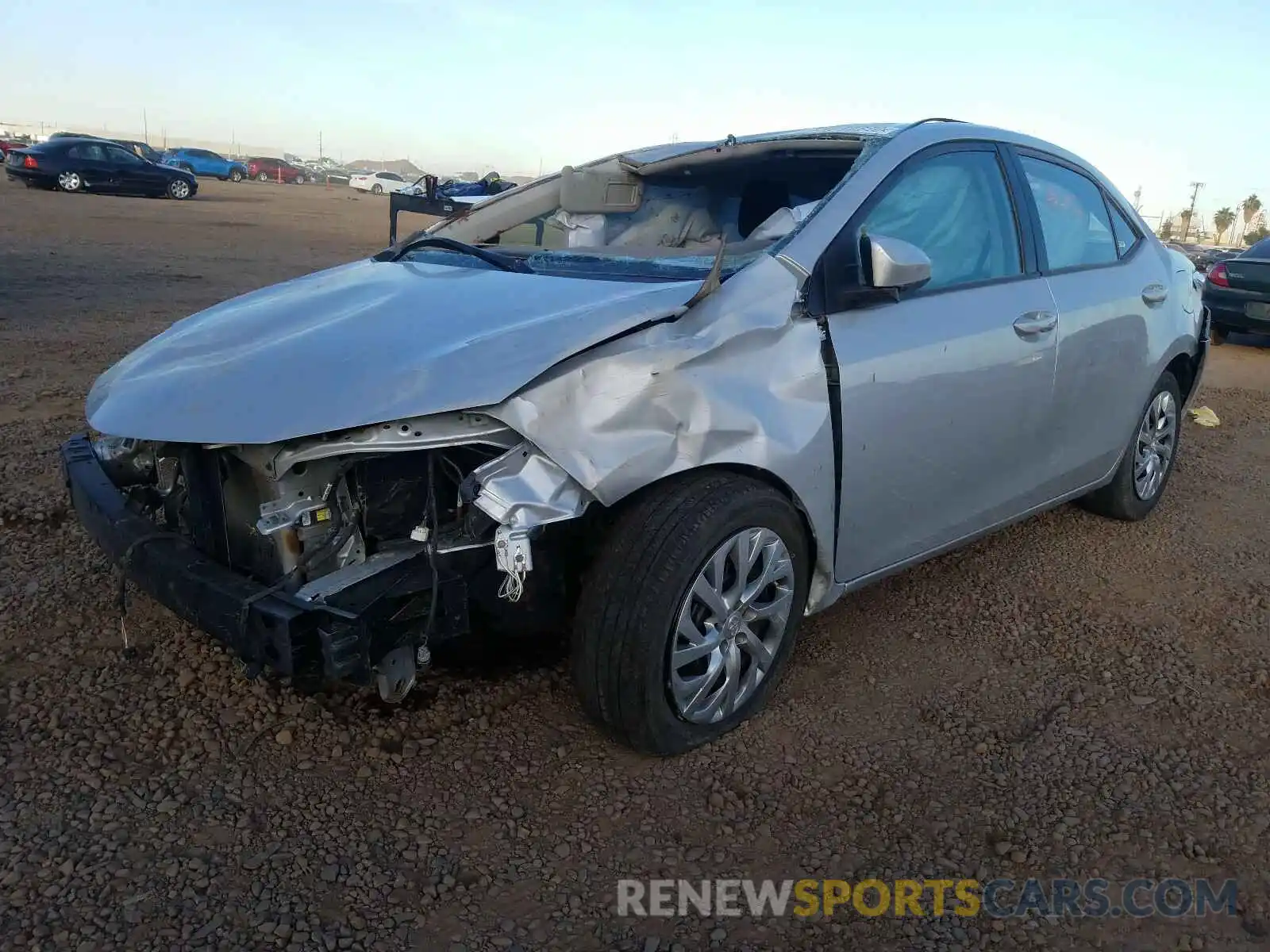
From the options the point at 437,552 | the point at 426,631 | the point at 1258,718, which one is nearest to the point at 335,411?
the point at 437,552

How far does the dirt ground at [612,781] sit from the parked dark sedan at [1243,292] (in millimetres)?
7905

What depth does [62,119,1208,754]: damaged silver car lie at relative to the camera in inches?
91.1

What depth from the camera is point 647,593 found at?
2.41 meters

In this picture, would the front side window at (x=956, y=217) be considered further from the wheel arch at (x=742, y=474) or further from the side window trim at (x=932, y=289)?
the wheel arch at (x=742, y=474)

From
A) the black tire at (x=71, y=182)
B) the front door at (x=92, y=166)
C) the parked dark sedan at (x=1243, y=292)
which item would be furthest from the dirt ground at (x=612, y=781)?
the front door at (x=92, y=166)

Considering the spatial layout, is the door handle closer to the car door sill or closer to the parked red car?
the car door sill

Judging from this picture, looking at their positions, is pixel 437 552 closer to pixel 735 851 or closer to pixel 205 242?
pixel 735 851

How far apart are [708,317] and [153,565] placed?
1585mm

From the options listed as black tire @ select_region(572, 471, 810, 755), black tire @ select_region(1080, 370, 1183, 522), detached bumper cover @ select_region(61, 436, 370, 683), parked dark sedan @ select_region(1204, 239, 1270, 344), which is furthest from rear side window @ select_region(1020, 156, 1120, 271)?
parked dark sedan @ select_region(1204, 239, 1270, 344)

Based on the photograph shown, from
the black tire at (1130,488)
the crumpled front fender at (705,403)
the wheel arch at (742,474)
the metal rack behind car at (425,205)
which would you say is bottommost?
the black tire at (1130,488)

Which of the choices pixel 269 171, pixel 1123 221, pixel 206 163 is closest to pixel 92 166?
pixel 206 163

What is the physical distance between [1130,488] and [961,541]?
1.57 m

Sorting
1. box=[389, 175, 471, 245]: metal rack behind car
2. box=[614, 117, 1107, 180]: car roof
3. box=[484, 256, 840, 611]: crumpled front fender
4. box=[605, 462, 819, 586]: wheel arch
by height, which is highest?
box=[614, 117, 1107, 180]: car roof

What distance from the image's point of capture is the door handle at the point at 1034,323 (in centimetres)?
338
